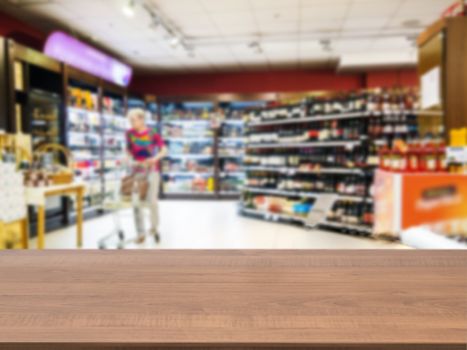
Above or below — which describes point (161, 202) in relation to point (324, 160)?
below

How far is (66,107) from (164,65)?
4060 mm

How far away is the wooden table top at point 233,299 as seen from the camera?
2.02 ft

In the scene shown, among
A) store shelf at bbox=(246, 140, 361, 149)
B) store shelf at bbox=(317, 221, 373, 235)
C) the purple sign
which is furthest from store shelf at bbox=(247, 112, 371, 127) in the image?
the purple sign

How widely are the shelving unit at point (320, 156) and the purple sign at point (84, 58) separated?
3133 millimetres

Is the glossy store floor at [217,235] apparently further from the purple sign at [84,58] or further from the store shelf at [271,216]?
the purple sign at [84,58]

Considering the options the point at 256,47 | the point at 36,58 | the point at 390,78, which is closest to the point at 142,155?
the point at 36,58

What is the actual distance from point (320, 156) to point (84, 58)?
15.2ft

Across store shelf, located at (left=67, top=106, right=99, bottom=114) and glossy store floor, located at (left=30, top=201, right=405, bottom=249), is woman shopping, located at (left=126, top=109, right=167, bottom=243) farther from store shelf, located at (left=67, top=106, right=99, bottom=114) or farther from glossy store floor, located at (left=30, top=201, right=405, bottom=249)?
store shelf, located at (left=67, top=106, right=99, bottom=114)

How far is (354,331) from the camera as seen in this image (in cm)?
63

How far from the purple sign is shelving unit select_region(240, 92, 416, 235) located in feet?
10.3

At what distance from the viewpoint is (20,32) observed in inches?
296

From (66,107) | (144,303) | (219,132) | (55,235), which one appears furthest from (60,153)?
(144,303)

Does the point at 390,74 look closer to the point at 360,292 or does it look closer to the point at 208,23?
the point at 208,23

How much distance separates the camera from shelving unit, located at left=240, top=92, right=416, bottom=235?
21.0 feet
